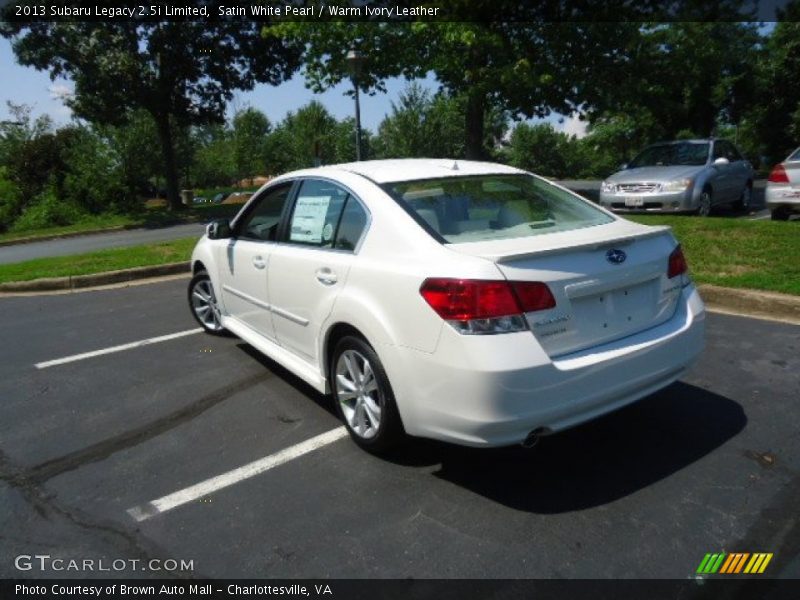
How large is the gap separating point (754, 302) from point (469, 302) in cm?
420

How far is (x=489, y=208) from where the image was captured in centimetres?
349

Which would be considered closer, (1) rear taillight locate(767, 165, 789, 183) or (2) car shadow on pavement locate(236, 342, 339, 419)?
(2) car shadow on pavement locate(236, 342, 339, 419)

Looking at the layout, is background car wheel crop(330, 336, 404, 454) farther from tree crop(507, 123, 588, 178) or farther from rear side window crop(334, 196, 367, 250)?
tree crop(507, 123, 588, 178)

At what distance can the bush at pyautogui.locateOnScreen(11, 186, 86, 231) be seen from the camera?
25.4 meters

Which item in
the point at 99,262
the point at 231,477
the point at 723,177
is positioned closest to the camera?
the point at 231,477

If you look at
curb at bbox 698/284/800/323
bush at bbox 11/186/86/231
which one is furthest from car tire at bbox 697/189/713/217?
bush at bbox 11/186/86/231

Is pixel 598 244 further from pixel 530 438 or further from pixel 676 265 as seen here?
pixel 530 438

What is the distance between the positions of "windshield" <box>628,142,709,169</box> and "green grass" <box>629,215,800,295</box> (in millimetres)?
3081

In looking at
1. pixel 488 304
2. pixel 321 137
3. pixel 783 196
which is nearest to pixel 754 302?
pixel 488 304

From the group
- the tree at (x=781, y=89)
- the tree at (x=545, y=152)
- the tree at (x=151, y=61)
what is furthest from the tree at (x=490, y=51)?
the tree at (x=545, y=152)

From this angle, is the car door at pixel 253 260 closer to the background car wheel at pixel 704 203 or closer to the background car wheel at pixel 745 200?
the background car wheel at pixel 704 203

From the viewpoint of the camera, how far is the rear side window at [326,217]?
359 centimetres

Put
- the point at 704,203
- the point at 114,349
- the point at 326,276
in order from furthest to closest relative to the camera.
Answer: the point at 704,203 → the point at 114,349 → the point at 326,276

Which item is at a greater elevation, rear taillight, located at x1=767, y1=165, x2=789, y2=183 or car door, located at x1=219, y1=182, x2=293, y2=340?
rear taillight, located at x1=767, y1=165, x2=789, y2=183
